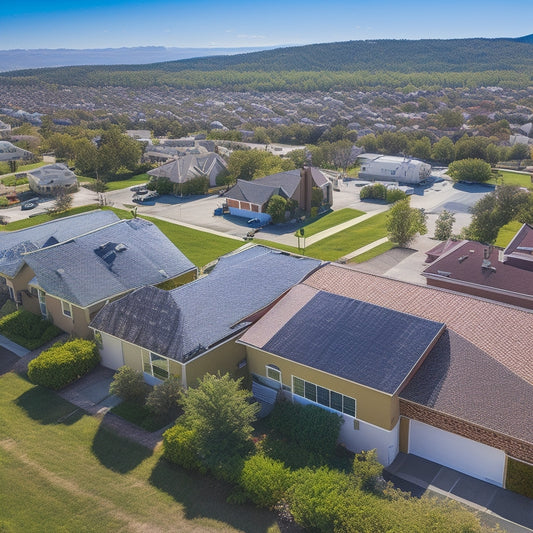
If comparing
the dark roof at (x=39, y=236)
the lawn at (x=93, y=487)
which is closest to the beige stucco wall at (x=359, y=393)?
the lawn at (x=93, y=487)

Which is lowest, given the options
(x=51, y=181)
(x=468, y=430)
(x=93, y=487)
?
(x=51, y=181)

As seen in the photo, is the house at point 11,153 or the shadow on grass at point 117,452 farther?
the house at point 11,153

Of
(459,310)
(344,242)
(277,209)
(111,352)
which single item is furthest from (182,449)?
(277,209)

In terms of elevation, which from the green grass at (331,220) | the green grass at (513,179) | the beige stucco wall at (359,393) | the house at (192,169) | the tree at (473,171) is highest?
the beige stucco wall at (359,393)

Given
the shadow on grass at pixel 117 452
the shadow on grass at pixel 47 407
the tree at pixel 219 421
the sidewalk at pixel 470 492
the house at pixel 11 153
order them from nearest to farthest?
the sidewalk at pixel 470 492, the tree at pixel 219 421, the shadow on grass at pixel 117 452, the shadow on grass at pixel 47 407, the house at pixel 11 153

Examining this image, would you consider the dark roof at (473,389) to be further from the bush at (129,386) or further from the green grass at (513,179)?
the green grass at (513,179)

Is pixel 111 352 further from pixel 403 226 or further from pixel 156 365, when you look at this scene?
pixel 403 226
